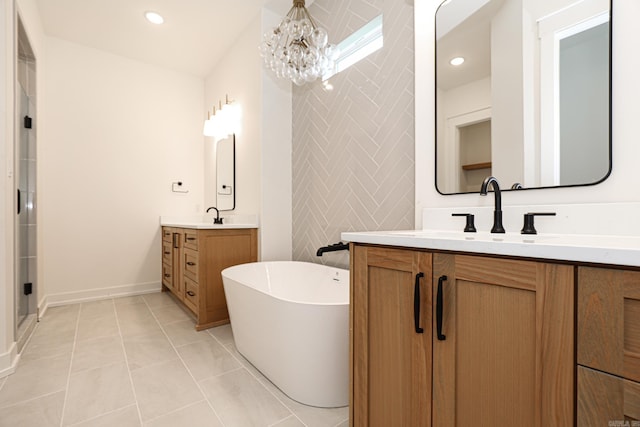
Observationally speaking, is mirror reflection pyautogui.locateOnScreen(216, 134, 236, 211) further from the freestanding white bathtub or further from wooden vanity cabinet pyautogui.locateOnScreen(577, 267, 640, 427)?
wooden vanity cabinet pyautogui.locateOnScreen(577, 267, 640, 427)

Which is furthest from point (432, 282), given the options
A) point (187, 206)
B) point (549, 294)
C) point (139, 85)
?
point (139, 85)

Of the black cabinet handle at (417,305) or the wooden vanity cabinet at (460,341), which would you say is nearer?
the wooden vanity cabinet at (460,341)

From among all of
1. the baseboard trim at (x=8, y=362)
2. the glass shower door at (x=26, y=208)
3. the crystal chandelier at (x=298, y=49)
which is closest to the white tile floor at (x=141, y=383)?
the baseboard trim at (x=8, y=362)

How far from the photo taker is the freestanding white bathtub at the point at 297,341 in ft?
4.78

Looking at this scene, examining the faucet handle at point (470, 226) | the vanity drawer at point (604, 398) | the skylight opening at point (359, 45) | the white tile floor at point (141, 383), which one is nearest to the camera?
the vanity drawer at point (604, 398)

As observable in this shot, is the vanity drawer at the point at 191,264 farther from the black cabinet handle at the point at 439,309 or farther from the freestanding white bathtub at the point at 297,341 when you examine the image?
the black cabinet handle at the point at 439,309

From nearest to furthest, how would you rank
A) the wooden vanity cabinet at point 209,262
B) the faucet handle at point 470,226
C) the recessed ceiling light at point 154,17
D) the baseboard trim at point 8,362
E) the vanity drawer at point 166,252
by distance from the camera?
the faucet handle at point 470,226
the baseboard trim at point 8,362
the wooden vanity cabinet at point 209,262
the recessed ceiling light at point 154,17
the vanity drawer at point 166,252

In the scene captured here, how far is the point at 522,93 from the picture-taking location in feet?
4.08

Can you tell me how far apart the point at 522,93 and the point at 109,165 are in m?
4.03

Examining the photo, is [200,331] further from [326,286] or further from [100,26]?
[100,26]

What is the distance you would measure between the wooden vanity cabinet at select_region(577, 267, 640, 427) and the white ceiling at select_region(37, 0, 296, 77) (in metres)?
2.97

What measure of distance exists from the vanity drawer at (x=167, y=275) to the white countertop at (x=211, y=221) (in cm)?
50

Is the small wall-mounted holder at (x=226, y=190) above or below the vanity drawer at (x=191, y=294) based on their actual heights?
above

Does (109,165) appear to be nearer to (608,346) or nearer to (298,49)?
(298,49)
